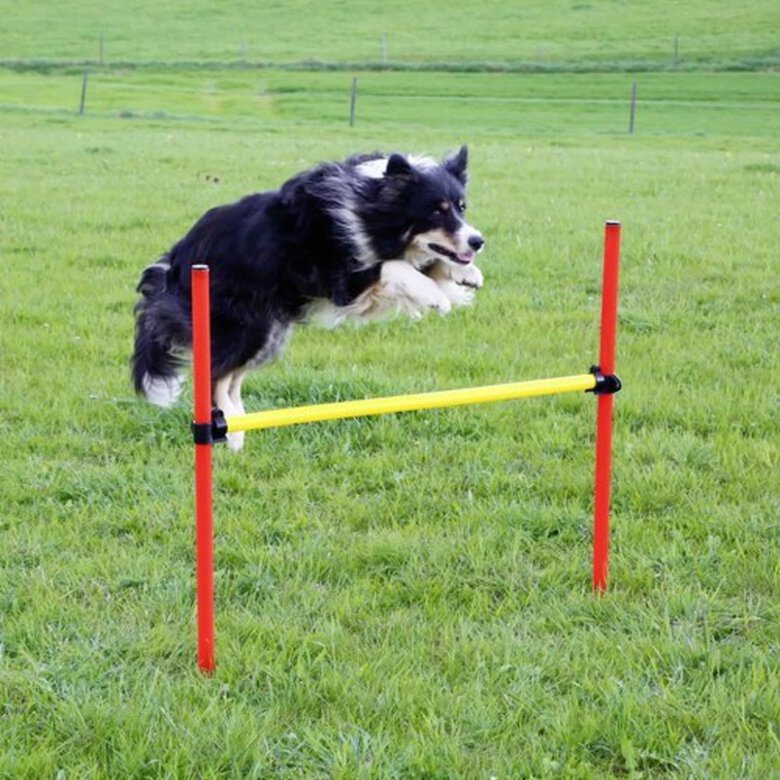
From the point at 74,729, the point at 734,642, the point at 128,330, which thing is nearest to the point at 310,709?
the point at 74,729

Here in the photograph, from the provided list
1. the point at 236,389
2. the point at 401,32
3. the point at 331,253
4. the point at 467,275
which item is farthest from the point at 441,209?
the point at 401,32

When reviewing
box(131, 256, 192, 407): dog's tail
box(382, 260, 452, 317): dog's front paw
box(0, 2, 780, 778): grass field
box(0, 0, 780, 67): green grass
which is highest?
box(0, 0, 780, 67): green grass

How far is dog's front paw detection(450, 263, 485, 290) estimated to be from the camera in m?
6.18

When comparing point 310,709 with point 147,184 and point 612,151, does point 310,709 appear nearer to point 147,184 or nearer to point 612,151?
point 147,184

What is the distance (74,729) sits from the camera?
12.0 feet

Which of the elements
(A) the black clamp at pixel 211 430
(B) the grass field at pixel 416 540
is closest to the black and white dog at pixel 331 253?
(B) the grass field at pixel 416 540

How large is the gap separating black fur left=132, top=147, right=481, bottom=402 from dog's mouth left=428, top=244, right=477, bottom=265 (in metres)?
0.11

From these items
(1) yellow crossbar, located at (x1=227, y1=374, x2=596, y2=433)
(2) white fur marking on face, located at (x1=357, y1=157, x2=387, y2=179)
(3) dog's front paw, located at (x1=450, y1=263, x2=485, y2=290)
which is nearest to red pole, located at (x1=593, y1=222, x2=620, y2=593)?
(1) yellow crossbar, located at (x1=227, y1=374, x2=596, y2=433)

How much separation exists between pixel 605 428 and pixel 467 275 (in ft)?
5.76

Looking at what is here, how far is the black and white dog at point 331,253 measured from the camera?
6.07 meters

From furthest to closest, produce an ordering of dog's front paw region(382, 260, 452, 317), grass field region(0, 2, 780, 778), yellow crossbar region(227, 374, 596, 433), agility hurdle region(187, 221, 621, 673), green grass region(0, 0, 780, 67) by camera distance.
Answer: green grass region(0, 0, 780, 67) → dog's front paw region(382, 260, 452, 317) → yellow crossbar region(227, 374, 596, 433) → agility hurdle region(187, 221, 621, 673) → grass field region(0, 2, 780, 778)

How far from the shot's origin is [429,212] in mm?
6094

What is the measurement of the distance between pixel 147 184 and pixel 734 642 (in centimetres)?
1280

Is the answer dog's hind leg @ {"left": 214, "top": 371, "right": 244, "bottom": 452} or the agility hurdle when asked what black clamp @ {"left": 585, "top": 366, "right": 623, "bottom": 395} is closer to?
the agility hurdle
